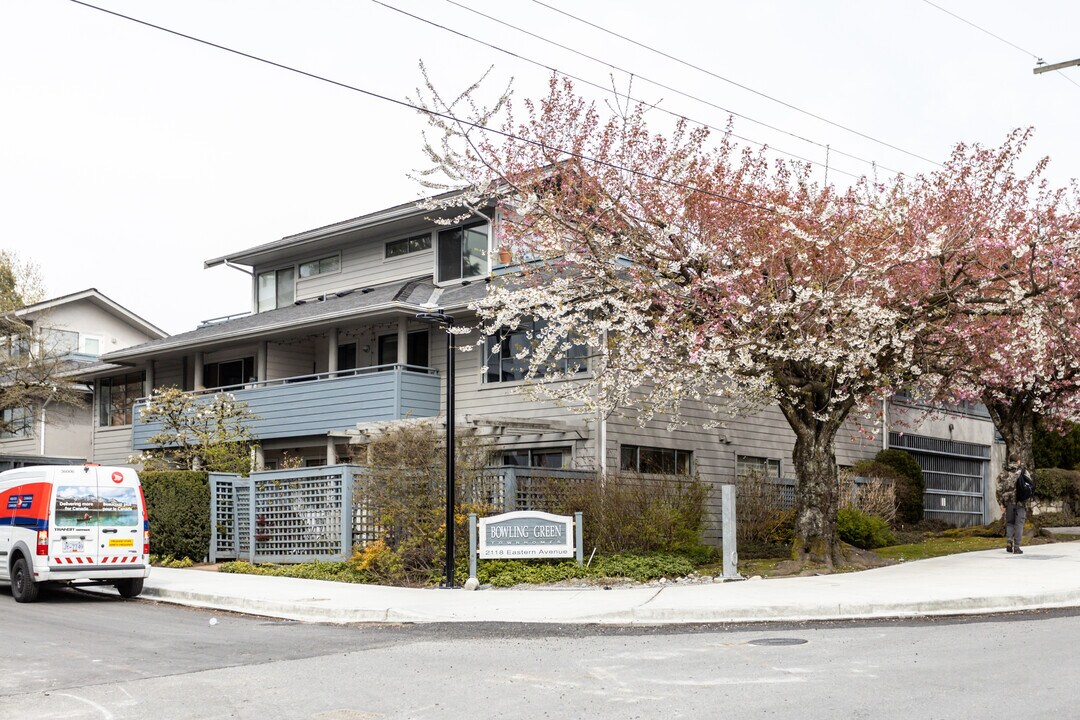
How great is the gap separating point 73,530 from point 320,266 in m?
16.3

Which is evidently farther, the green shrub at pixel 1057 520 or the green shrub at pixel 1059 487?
the green shrub at pixel 1059 487

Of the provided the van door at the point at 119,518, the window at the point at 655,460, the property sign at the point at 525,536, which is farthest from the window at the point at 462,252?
the van door at the point at 119,518

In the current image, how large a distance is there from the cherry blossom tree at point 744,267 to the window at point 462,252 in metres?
7.21

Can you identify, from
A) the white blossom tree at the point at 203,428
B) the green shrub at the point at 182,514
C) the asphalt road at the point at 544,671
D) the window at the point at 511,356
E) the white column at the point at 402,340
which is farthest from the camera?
the white blossom tree at the point at 203,428

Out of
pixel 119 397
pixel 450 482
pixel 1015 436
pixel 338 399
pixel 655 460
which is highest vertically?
pixel 119 397

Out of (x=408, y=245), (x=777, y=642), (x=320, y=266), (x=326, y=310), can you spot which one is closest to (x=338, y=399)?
(x=326, y=310)

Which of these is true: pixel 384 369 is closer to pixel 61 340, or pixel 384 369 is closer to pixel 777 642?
pixel 777 642

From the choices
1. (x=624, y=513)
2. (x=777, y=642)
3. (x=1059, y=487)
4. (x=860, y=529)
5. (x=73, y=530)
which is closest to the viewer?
(x=777, y=642)

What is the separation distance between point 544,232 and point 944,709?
41.0ft

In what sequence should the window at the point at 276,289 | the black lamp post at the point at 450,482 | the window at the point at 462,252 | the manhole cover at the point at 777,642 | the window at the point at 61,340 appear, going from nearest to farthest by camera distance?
the manhole cover at the point at 777,642 < the black lamp post at the point at 450,482 < the window at the point at 462,252 < the window at the point at 276,289 < the window at the point at 61,340

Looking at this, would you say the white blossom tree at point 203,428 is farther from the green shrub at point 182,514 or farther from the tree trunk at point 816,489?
the tree trunk at point 816,489

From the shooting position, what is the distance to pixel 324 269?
32438 millimetres

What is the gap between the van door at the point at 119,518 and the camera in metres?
17.6

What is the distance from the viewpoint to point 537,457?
2483 cm
